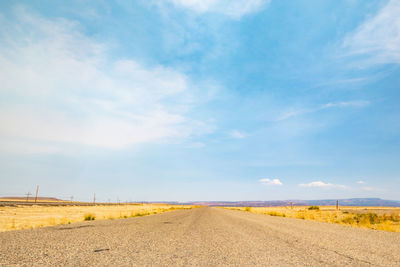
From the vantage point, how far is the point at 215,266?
143 inches

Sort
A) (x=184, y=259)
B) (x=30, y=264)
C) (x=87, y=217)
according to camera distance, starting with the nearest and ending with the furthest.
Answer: (x=30, y=264), (x=184, y=259), (x=87, y=217)

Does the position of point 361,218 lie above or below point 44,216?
above

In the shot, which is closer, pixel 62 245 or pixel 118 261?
pixel 118 261

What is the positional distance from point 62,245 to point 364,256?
19.9 ft

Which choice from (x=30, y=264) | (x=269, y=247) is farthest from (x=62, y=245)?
(x=269, y=247)

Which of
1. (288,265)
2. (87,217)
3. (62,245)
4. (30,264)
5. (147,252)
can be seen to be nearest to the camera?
(30,264)

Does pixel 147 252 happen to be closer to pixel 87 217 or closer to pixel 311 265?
pixel 311 265

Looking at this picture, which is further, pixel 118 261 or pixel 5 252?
pixel 5 252

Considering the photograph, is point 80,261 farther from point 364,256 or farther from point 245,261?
point 364,256

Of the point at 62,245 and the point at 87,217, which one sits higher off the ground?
the point at 62,245

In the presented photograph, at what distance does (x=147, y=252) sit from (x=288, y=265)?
2527 mm

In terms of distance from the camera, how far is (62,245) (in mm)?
5043

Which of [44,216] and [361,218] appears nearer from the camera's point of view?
[361,218]

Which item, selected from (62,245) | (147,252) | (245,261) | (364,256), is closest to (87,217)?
(62,245)
